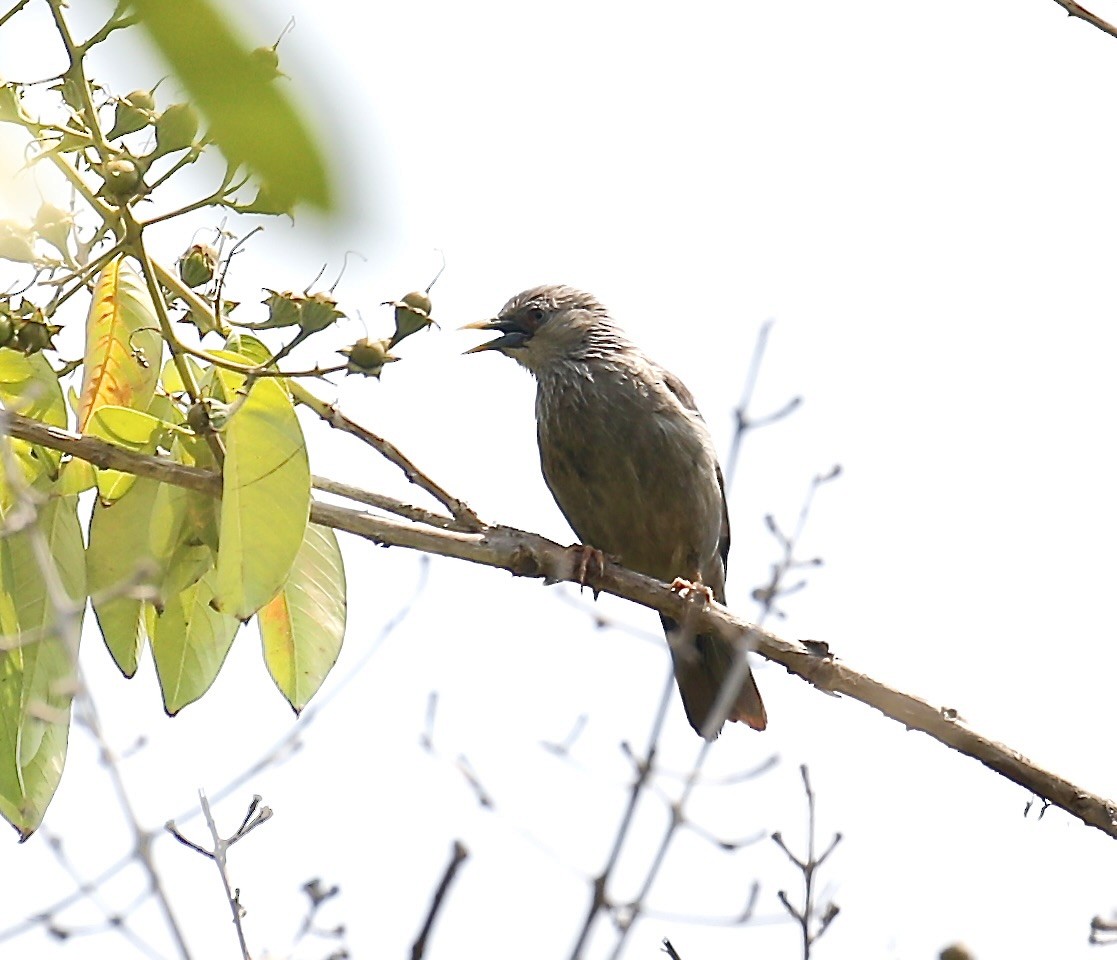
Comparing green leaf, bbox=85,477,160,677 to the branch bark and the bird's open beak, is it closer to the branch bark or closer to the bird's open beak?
the branch bark

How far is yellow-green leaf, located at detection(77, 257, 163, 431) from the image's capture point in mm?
3043

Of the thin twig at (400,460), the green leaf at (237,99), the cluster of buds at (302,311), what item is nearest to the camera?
the green leaf at (237,99)

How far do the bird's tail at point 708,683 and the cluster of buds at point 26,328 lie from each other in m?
3.62

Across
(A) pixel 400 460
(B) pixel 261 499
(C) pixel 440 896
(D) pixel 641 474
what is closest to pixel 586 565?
(D) pixel 641 474

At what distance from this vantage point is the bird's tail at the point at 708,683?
595 centimetres

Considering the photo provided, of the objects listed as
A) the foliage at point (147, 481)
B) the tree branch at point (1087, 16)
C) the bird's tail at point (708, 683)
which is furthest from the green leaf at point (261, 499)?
the bird's tail at point (708, 683)

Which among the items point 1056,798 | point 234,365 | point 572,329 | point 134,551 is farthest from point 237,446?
point 572,329

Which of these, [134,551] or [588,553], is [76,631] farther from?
A: [588,553]

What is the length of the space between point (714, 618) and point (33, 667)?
6.09 ft

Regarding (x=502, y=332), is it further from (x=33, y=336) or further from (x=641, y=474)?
(x=33, y=336)

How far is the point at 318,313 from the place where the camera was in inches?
109

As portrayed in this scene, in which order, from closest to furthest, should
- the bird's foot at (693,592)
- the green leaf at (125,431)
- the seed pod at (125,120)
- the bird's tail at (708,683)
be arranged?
the seed pod at (125,120) → the green leaf at (125,431) → the bird's foot at (693,592) → the bird's tail at (708,683)

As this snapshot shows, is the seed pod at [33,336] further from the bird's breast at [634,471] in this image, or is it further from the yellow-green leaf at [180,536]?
the bird's breast at [634,471]

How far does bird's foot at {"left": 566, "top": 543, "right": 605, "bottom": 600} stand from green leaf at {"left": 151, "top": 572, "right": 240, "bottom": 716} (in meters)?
1.70
